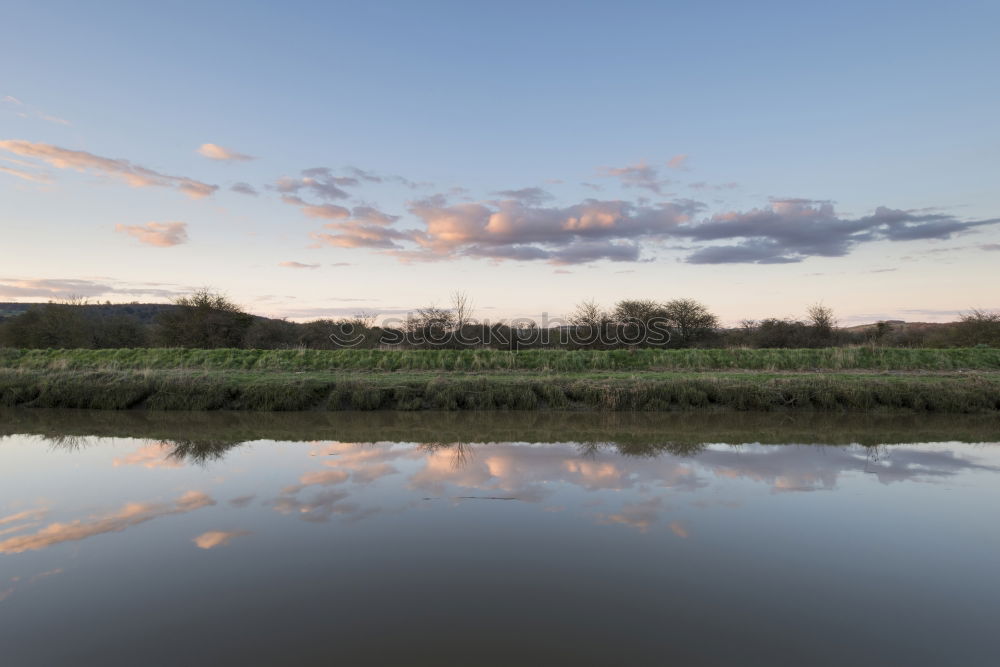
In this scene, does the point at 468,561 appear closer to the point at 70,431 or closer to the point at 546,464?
the point at 546,464

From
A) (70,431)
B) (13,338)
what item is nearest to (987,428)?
(70,431)

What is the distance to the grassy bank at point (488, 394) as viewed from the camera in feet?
44.6

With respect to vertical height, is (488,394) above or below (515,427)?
above

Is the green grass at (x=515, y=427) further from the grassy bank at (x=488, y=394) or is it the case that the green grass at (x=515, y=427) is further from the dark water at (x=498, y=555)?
the dark water at (x=498, y=555)

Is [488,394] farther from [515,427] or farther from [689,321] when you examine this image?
[689,321]

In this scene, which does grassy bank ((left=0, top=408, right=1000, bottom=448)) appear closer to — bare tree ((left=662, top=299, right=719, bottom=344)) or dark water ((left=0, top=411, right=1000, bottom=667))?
dark water ((left=0, top=411, right=1000, bottom=667))

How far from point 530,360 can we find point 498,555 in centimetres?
1474

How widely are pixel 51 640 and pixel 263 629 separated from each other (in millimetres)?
1371

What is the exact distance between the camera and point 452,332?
26.2 meters

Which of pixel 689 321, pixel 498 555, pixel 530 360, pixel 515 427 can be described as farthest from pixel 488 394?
pixel 689 321

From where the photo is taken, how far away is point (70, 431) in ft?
35.8

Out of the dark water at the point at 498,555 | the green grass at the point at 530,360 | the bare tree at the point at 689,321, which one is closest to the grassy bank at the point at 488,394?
the green grass at the point at 530,360

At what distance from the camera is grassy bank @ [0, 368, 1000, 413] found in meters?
13.6

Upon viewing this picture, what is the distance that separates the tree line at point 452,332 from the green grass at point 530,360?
17.5 feet
